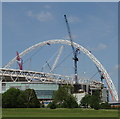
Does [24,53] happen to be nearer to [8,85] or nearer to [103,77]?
[8,85]

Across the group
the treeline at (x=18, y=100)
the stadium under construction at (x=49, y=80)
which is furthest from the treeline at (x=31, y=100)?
the stadium under construction at (x=49, y=80)

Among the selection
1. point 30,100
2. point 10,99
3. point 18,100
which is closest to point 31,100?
point 30,100

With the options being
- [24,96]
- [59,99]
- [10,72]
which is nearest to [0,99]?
[24,96]

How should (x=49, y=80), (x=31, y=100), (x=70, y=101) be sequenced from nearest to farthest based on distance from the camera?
(x=70, y=101)
(x=31, y=100)
(x=49, y=80)

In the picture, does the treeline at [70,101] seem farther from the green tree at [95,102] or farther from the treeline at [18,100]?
the treeline at [18,100]

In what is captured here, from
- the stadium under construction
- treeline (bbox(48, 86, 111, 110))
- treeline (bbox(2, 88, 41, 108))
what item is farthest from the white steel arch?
treeline (bbox(2, 88, 41, 108))

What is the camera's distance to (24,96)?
9238 cm

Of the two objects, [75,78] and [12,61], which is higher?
[12,61]

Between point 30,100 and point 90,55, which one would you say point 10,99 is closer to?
point 30,100

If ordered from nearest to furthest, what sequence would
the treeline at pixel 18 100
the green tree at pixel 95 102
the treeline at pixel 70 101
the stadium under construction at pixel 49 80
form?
the green tree at pixel 95 102, the treeline at pixel 70 101, the treeline at pixel 18 100, the stadium under construction at pixel 49 80

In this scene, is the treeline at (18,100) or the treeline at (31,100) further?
the treeline at (18,100)

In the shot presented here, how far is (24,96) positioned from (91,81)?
83453 millimetres

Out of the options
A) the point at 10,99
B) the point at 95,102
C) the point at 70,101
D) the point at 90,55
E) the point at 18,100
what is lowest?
the point at 95,102

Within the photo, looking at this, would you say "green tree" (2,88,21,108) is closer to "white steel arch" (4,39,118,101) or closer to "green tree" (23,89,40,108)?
"green tree" (23,89,40,108)
